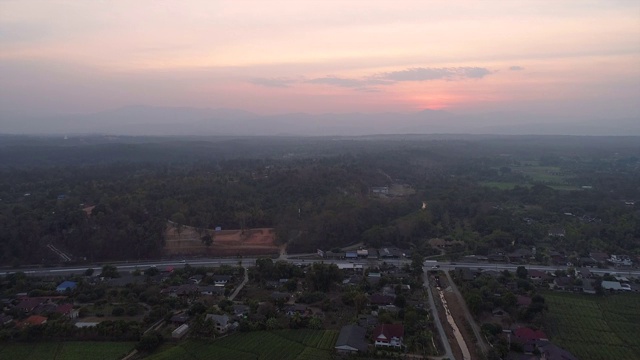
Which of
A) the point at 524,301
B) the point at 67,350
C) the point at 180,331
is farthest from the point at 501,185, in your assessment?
the point at 67,350

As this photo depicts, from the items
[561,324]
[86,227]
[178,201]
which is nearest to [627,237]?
[561,324]

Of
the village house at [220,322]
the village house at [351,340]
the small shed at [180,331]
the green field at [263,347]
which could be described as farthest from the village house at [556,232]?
the small shed at [180,331]

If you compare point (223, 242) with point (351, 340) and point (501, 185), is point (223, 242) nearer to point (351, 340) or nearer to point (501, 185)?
point (351, 340)

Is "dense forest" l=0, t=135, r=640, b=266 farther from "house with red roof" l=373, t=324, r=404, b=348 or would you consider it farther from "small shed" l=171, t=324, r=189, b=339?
"house with red roof" l=373, t=324, r=404, b=348

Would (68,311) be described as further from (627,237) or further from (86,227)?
(627,237)

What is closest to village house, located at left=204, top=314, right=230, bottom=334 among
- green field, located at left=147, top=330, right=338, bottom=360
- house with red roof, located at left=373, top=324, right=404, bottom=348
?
green field, located at left=147, top=330, right=338, bottom=360
